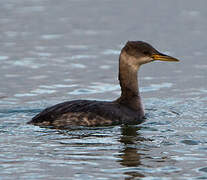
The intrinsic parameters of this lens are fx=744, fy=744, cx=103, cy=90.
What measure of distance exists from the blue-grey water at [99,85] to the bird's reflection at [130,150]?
0.05 feet

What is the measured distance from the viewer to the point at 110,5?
22.0 m

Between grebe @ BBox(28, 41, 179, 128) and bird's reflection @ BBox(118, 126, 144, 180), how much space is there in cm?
39

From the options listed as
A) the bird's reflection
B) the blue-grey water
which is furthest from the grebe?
the bird's reflection

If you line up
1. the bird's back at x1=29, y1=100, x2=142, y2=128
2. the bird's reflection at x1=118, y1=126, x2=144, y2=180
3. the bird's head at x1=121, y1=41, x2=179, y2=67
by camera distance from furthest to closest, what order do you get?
the bird's head at x1=121, y1=41, x2=179, y2=67 < the bird's back at x1=29, y1=100, x2=142, y2=128 < the bird's reflection at x1=118, y1=126, x2=144, y2=180

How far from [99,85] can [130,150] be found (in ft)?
15.4

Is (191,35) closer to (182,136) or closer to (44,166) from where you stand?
(182,136)

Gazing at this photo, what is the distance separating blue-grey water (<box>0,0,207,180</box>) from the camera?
10062mm

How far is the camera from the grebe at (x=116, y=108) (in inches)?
479

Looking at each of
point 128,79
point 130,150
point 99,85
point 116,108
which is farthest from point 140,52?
point 130,150

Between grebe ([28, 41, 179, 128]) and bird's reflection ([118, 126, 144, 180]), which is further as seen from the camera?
grebe ([28, 41, 179, 128])

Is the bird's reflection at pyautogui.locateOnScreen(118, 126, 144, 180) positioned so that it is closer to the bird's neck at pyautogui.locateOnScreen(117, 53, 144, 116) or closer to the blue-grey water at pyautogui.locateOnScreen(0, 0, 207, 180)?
the blue-grey water at pyautogui.locateOnScreen(0, 0, 207, 180)

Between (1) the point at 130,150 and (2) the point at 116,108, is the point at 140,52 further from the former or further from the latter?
(1) the point at 130,150

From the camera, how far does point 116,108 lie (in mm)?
12727

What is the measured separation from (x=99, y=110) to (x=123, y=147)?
1.55 meters
